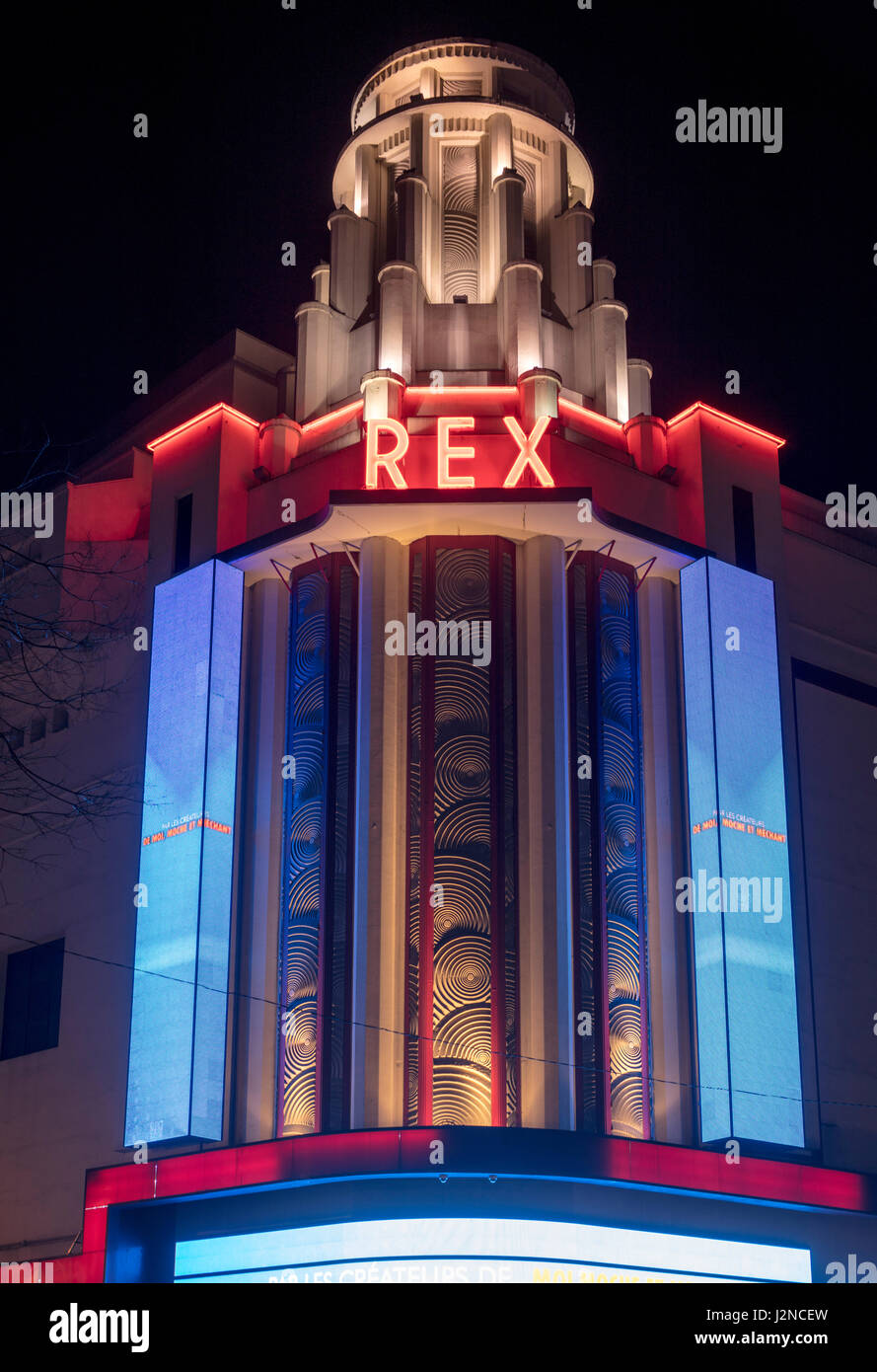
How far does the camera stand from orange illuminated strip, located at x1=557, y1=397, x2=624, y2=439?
30.6 meters

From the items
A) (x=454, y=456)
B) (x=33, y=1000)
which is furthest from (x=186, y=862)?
(x=454, y=456)

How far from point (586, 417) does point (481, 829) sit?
9666mm

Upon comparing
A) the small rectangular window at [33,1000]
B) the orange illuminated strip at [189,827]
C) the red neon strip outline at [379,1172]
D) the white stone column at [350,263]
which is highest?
the white stone column at [350,263]

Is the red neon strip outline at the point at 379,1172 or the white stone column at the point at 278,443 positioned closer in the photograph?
the red neon strip outline at the point at 379,1172

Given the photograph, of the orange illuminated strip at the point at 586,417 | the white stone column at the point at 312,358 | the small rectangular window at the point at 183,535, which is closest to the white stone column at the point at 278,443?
the white stone column at the point at 312,358

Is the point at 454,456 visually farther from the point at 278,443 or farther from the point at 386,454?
the point at 278,443

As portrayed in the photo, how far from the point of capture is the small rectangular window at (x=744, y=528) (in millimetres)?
30422

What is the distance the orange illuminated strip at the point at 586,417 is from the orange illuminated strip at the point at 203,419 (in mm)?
6491

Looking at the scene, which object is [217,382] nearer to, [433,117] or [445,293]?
[445,293]

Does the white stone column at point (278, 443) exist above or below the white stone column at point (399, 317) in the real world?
below

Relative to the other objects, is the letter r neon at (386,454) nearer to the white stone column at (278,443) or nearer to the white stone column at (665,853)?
the white stone column at (278,443)

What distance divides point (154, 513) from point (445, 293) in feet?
27.2

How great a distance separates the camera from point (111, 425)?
37.4 meters

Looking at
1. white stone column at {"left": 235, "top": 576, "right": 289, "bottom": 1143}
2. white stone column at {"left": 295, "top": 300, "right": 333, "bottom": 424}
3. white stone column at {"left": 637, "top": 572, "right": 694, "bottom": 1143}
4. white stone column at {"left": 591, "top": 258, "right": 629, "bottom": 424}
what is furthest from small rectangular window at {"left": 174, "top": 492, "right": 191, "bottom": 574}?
white stone column at {"left": 637, "top": 572, "right": 694, "bottom": 1143}
